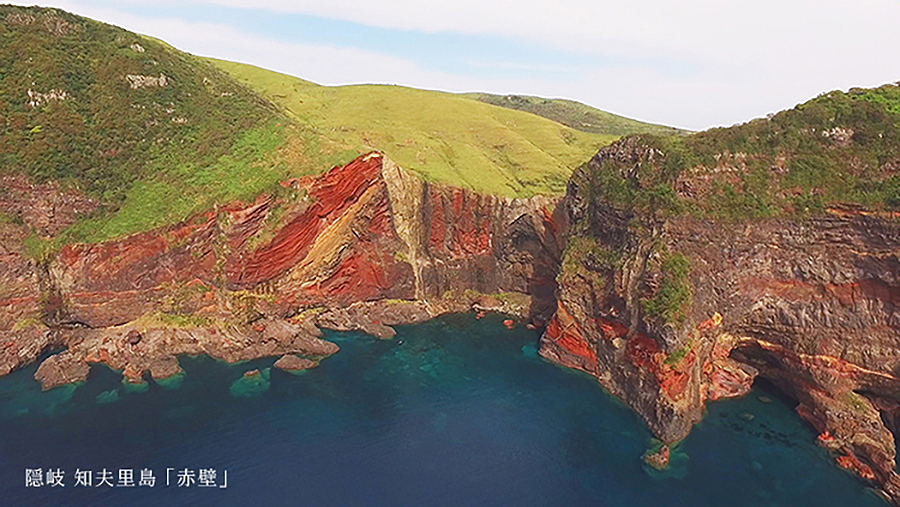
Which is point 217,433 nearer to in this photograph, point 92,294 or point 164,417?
point 164,417

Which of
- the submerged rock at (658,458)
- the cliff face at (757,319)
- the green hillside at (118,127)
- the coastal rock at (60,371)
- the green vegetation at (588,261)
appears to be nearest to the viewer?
the submerged rock at (658,458)

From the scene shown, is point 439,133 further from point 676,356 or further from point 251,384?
point 676,356

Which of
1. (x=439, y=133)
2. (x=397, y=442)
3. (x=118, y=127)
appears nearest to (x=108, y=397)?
(x=397, y=442)

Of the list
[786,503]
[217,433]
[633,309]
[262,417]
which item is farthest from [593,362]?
[217,433]

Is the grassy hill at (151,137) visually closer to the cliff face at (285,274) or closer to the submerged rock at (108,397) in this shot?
the cliff face at (285,274)

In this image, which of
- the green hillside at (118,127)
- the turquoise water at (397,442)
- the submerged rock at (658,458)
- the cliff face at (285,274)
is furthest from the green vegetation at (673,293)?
the green hillside at (118,127)

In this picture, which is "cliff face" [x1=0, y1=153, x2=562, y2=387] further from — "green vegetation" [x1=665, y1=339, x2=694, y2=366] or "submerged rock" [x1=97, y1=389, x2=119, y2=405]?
"green vegetation" [x1=665, y1=339, x2=694, y2=366]
